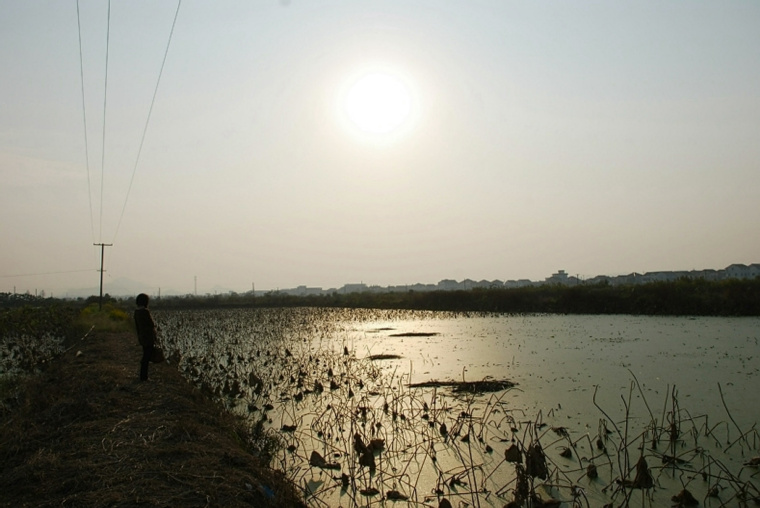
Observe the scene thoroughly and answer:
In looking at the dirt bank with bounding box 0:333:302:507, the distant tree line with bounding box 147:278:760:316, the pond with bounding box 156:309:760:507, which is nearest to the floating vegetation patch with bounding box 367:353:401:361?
the pond with bounding box 156:309:760:507

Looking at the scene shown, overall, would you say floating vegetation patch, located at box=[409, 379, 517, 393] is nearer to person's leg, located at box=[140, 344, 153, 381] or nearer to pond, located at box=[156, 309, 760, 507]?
pond, located at box=[156, 309, 760, 507]

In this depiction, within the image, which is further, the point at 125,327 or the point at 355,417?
the point at 125,327

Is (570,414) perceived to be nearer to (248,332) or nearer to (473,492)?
(473,492)

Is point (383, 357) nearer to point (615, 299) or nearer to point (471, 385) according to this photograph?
point (471, 385)

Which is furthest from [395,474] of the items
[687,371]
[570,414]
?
Answer: [687,371]

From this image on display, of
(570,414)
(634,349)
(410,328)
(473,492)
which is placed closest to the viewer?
(473,492)

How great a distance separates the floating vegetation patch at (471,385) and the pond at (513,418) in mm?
111

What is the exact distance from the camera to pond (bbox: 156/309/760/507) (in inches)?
218

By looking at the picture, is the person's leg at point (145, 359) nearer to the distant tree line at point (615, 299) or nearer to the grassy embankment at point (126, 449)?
the grassy embankment at point (126, 449)

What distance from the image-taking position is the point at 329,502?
17.9ft

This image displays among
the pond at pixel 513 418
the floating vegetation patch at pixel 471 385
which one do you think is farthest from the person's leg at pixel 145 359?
the floating vegetation patch at pixel 471 385

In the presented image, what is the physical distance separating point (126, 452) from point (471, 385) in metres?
6.52

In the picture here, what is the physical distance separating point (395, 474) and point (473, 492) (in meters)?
1.10

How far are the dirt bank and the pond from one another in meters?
0.79
